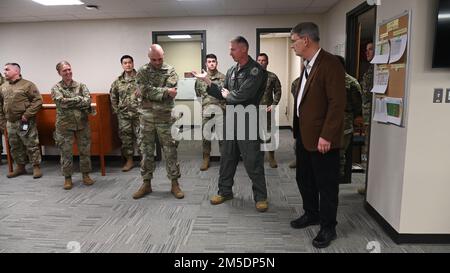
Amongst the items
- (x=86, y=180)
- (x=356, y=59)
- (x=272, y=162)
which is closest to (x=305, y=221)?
(x=272, y=162)

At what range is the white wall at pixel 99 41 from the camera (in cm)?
436

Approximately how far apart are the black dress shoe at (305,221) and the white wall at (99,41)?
2.62 m

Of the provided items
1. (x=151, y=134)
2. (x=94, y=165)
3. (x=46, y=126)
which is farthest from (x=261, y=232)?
(x=46, y=126)

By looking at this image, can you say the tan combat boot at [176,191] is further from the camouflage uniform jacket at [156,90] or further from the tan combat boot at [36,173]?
the tan combat boot at [36,173]

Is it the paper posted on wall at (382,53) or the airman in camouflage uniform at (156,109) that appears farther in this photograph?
the airman in camouflage uniform at (156,109)

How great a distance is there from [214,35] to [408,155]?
10.1ft

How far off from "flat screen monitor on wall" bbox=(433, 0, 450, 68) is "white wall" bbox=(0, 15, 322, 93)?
261 cm

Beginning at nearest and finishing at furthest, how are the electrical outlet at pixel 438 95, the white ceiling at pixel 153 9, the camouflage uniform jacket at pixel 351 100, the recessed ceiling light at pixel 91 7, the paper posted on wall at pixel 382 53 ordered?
the electrical outlet at pixel 438 95 → the paper posted on wall at pixel 382 53 → the camouflage uniform jacket at pixel 351 100 → the white ceiling at pixel 153 9 → the recessed ceiling light at pixel 91 7

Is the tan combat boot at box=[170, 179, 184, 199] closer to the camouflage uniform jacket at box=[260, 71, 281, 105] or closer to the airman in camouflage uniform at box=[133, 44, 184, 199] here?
the airman in camouflage uniform at box=[133, 44, 184, 199]

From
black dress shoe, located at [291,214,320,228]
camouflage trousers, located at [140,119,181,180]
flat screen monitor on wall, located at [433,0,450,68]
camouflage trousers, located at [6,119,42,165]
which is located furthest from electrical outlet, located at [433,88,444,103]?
camouflage trousers, located at [6,119,42,165]

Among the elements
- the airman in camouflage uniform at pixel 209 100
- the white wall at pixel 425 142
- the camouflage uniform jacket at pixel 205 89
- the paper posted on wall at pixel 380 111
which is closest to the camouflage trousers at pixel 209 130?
the airman in camouflage uniform at pixel 209 100

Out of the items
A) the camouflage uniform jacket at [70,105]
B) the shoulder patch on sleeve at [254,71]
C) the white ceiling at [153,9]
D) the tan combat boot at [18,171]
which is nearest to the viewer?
the shoulder patch on sleeve at [254,71]

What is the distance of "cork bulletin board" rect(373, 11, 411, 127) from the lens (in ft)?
6.68

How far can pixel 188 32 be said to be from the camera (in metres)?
4.36
